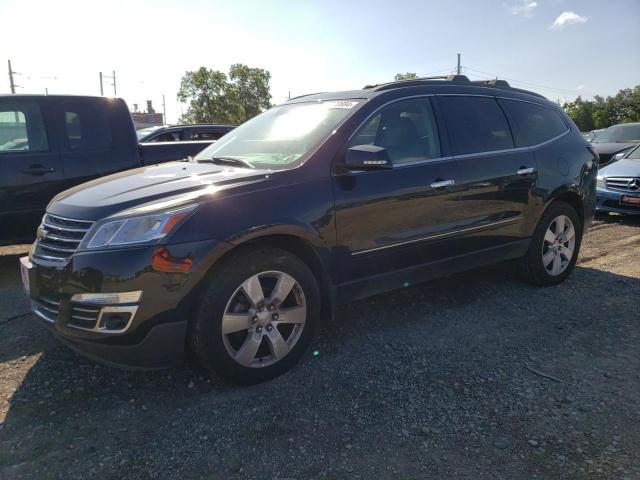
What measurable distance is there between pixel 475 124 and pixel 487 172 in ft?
1.42

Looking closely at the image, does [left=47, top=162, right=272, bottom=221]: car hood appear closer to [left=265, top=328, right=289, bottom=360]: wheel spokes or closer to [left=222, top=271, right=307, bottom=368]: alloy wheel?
[left=222, top=271, right=307, bottom=368]: alloy wheel

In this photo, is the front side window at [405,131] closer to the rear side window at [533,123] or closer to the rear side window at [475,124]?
the rear side window at [475,124]

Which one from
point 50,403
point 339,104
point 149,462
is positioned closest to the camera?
point 149,462

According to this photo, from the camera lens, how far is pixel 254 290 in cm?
277

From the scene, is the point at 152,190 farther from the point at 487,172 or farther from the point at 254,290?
the point at 487,172

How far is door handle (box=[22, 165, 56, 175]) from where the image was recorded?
4867mm

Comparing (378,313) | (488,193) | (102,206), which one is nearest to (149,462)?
(102,206)

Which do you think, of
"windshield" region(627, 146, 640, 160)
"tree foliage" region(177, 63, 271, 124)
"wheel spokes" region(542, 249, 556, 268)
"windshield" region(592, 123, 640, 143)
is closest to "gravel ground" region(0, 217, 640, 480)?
"wheel spokes" region(542, 249, 556, 268)

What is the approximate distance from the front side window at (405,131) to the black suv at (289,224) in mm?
12

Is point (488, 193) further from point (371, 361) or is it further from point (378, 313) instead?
point (371, 361)

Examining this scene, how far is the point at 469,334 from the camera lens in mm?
3598

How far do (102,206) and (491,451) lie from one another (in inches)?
95.7

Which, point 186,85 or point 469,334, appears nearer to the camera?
point 469,334

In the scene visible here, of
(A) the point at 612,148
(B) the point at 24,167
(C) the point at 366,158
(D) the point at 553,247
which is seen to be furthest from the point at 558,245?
(A) the point at 612,148
